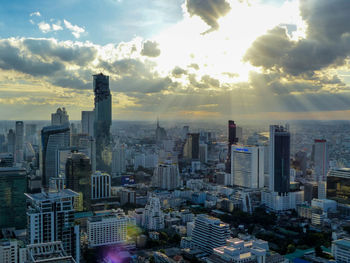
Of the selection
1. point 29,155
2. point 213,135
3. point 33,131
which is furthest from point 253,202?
point 33,131

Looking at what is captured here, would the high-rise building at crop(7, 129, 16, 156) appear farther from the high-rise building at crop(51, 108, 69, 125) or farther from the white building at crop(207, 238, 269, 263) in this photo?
the white building at crop(207, 238, 269, 263)

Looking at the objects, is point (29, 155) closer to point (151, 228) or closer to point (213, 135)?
point (213, 135)

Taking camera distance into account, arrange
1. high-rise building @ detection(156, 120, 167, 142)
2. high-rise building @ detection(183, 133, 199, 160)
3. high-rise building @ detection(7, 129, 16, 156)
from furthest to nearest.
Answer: high-rise building @ detection(156, 120, 167, 142), high-rise building @ detection(183, 133, 199, 160), high-rise building @ detection(7, 129, 16, 156)

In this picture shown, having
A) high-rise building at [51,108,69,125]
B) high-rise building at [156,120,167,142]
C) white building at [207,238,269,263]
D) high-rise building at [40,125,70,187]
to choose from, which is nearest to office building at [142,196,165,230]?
white building at [207,238,269,263]

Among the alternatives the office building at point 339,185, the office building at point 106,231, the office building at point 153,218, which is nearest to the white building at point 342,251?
the office building at point 339,185

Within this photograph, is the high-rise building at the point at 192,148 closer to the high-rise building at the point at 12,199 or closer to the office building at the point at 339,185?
the office building at the point at 339,185
